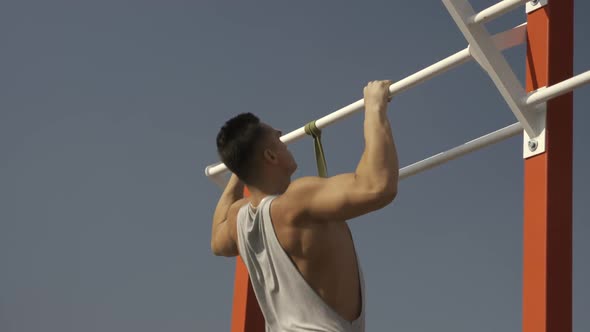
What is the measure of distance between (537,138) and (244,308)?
A: 1.31 metres

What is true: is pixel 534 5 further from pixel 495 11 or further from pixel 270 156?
pixel 270 156

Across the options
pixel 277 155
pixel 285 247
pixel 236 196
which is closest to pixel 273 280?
pixel 285 247

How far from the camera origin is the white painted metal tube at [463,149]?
289 cm

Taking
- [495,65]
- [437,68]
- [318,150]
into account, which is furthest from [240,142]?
[495,65]

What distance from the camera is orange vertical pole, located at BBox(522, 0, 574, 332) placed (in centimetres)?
264

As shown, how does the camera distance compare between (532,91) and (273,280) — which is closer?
(273,280)

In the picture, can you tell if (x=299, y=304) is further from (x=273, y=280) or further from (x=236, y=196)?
(x=236, y=196)

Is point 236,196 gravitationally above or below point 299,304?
above

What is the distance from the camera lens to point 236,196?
8.95 feet

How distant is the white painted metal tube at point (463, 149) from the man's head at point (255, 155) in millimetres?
773

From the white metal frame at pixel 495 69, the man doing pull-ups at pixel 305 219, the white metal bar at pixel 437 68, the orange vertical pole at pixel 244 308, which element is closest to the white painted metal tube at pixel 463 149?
the white metal frame at pixel 495 69

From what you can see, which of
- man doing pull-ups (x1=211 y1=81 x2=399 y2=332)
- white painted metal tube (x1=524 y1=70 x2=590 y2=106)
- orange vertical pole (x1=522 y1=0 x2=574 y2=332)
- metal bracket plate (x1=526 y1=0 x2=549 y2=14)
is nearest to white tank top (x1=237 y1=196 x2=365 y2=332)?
man doing pull-ups (x1=211 y1=81 x2=399 y2=332)

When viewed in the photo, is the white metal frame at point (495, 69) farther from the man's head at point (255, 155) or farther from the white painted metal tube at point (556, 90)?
the man's head at point (255, 155)

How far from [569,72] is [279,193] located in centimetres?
95
